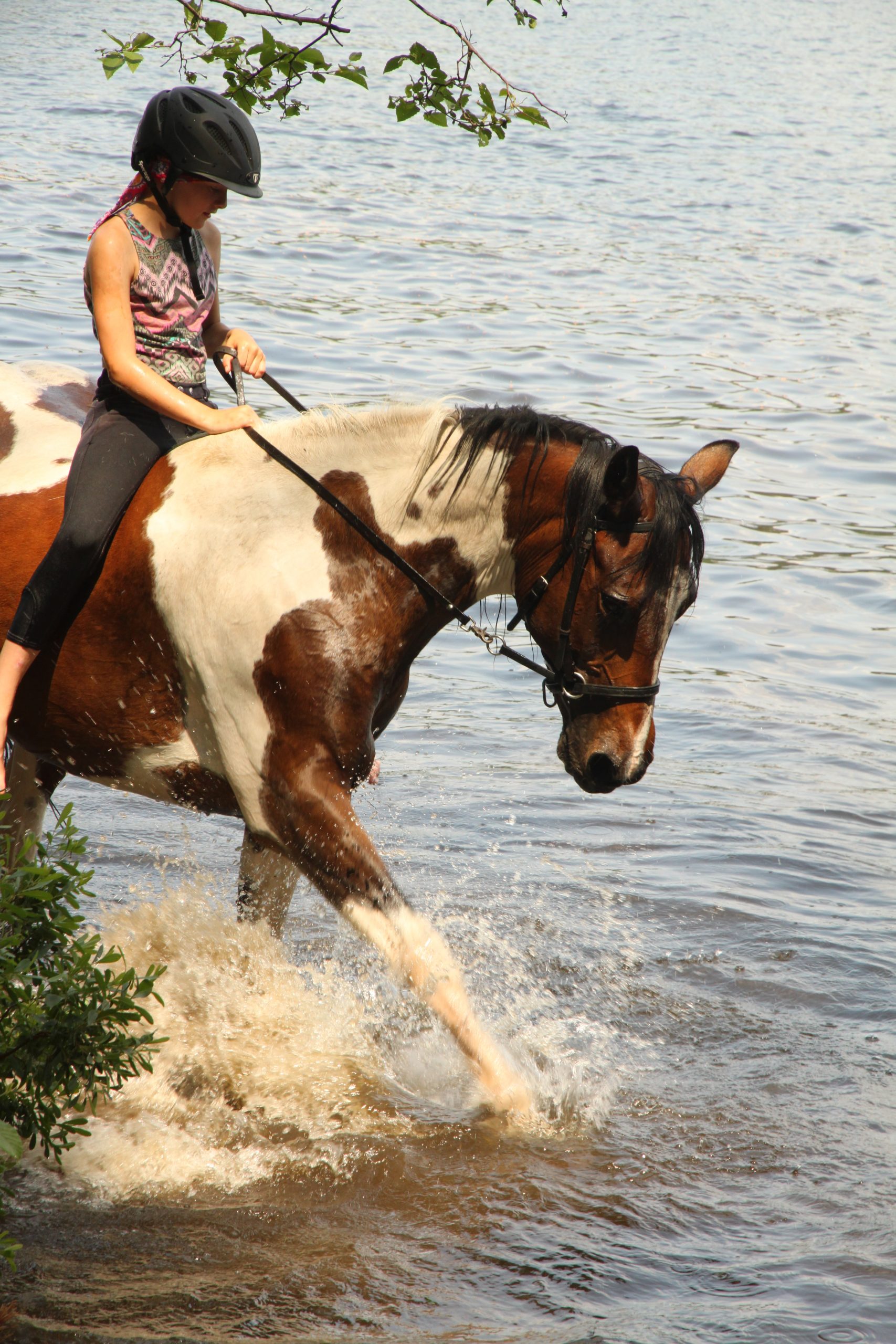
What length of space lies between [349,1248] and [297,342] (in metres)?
11.0

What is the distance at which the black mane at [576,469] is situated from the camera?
389 centimetres

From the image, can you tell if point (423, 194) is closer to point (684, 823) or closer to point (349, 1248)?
point (684, 823)

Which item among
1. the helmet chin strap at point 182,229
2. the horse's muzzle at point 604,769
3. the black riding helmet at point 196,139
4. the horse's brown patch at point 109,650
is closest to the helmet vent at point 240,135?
the black riding helmet at point 196,139

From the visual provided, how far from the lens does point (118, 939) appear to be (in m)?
4.82

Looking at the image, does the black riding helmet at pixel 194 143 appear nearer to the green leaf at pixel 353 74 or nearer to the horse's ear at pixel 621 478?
the green leaf at pixel 353 74

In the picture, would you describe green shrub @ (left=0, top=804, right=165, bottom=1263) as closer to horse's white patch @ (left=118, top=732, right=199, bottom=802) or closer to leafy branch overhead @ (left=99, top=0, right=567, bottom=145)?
horse's white patch @ (left=118, top=732, right=199, bottom=802)

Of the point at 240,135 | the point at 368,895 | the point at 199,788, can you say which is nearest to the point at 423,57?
the point at 240,135

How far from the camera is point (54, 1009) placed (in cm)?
318

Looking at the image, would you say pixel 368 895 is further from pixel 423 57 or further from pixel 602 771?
pixel 423 57

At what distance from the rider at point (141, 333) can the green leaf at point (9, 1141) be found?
1.39 m

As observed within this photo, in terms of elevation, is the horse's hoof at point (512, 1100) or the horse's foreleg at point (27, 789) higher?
the horse's foreleg at point (27, 789)

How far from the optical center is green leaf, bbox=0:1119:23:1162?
292 centimetres

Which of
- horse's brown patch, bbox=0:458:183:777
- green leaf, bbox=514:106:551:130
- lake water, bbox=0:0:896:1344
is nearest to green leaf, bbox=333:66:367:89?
green leaf, bbox=514:106:551:130

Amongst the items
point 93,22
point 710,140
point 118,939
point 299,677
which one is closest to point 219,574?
point 299,677
